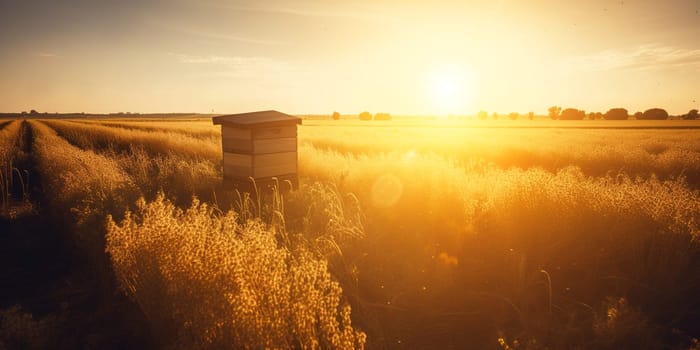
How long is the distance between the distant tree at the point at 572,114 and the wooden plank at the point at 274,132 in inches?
3601

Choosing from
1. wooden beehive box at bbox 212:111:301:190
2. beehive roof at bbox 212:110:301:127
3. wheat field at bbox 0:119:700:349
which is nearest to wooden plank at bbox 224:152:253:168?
wooden beehive box at bbox 212:111:301:190

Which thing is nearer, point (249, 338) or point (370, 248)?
point (249, 338)

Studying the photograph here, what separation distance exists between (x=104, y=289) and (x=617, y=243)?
6717mm

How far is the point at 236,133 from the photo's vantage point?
730cm

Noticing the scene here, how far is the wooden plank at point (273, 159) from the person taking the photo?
7.14 meters

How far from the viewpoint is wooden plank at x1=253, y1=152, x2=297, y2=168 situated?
7137mm

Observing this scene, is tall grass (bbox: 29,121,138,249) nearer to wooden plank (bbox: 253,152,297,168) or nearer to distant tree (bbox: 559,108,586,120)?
wooden plank (bbox: 253,152,297,168)

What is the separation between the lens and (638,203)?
4992 mm

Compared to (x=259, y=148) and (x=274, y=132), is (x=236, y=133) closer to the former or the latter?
(x=259, y=148)

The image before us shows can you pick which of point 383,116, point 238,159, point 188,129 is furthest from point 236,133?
point 383,116

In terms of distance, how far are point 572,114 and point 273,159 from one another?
92311mm

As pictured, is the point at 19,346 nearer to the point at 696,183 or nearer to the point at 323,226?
the point at 323,226

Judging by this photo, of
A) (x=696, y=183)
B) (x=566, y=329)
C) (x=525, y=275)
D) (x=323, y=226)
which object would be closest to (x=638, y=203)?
(x=525, y=275)

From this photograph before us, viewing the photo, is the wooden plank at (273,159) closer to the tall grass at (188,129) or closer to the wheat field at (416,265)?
the wheat field at (416,265)
